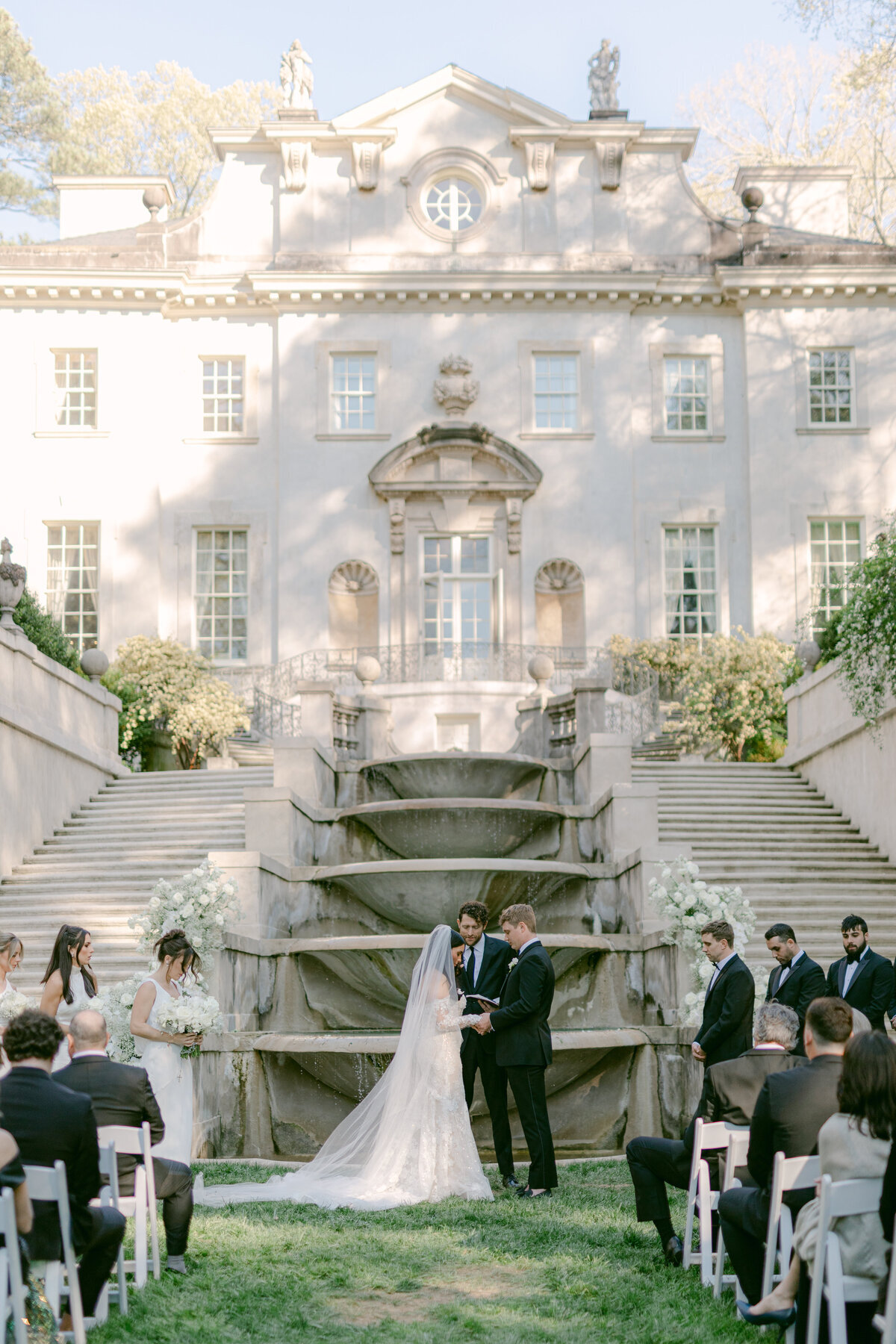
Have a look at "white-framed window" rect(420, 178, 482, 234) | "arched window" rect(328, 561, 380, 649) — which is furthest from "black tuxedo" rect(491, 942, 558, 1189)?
"white-framed window" rect(420, 178, 482, 234)

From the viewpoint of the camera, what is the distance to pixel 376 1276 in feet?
23.1

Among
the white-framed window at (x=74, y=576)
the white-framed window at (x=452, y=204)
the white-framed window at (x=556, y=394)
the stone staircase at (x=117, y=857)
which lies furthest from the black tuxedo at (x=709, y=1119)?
the white-framed window at (x=452, y=204)

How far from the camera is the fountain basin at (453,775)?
18.0 metres

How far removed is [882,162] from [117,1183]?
36.5 meters

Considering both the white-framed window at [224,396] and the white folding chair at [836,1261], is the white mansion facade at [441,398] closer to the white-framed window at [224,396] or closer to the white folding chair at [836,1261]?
the white-framed window at [224,396]

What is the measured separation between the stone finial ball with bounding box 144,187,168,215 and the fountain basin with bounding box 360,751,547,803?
1525 centimetres

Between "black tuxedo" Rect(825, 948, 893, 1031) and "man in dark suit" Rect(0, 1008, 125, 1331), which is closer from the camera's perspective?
"man in dark suit" Rect(0, 1008, 125, 1331)

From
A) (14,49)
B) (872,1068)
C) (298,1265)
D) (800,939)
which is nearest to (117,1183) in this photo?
(298,1265)

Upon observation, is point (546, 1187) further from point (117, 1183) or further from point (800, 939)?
point (800, 939)

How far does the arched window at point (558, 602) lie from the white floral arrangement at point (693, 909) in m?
17.0

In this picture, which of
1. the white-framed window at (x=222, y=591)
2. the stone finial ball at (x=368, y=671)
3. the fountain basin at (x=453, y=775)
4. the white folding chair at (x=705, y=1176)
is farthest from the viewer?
the white-framed window at (x=222, y=591)

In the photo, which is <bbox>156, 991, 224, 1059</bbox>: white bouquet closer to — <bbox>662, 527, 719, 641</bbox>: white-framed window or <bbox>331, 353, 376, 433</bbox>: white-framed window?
<bbox>662, 527, 719, 641</bbox>: white-framed window

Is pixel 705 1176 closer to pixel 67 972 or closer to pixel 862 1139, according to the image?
pixel 862 1139

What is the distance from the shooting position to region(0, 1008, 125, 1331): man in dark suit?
5426 millimetres
